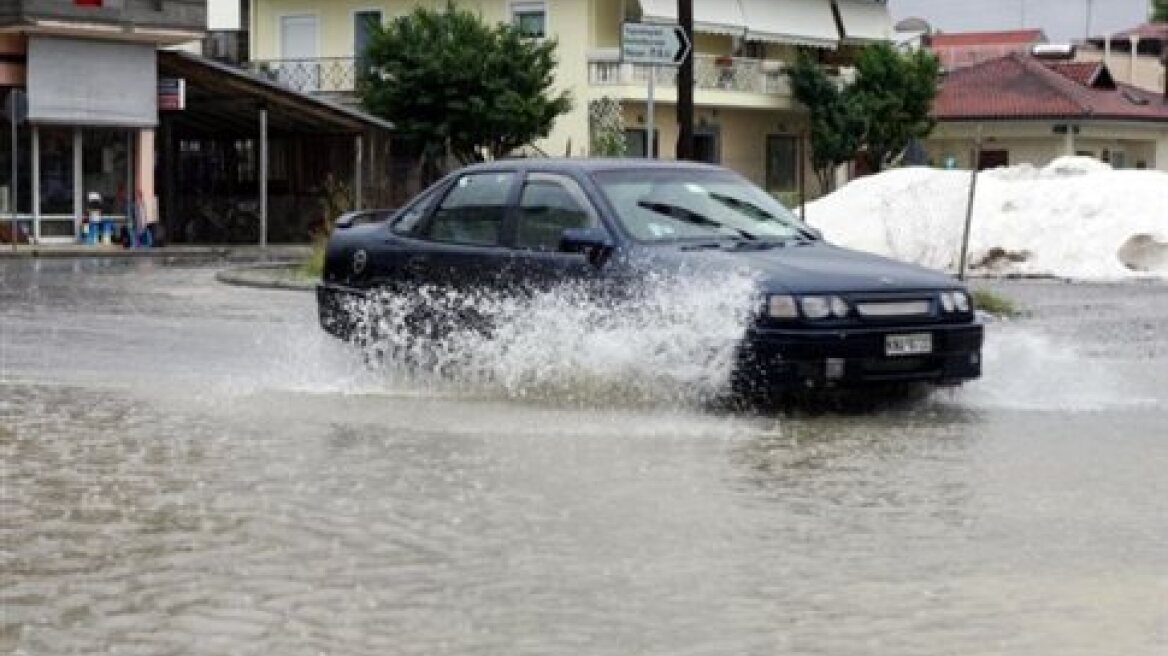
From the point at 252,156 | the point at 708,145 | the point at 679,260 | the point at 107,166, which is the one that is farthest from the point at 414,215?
the point at 708,145

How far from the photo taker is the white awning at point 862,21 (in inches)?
2119

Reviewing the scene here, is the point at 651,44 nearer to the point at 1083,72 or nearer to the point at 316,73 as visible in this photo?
the point at 316,73

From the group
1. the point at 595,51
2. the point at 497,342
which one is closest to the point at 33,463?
the point at 497,342

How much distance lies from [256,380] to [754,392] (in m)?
3.85

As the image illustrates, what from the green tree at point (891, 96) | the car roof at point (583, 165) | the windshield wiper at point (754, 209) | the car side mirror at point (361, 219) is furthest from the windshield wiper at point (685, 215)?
the green tree at point (891, 96)

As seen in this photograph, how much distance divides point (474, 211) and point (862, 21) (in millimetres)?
43848

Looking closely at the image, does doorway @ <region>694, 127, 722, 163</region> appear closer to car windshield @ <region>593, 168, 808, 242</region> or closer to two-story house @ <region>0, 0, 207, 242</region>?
two-story house @ <region>0, 0, 207, 242</region>

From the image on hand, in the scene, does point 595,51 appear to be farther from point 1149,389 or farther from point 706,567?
point 706,567

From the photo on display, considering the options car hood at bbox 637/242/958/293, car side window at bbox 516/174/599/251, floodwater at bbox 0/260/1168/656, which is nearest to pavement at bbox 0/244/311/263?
floodwater at bbox 0/260/1168/656

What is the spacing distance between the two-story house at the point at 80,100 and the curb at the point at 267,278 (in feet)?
27.3

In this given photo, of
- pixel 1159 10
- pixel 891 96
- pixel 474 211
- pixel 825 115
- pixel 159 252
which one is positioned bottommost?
pixel 159 252

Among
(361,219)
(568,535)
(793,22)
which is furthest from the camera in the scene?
(793,22)

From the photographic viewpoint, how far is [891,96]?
5066cm

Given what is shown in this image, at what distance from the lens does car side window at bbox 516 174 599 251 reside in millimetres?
11680
